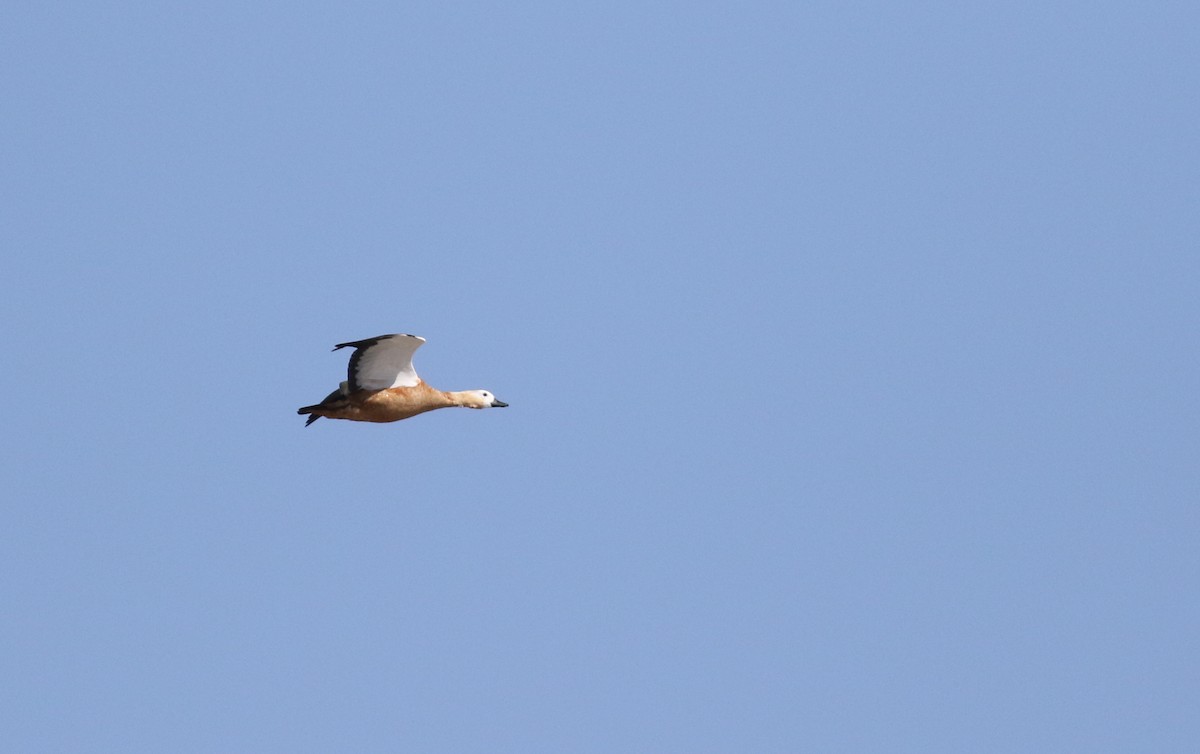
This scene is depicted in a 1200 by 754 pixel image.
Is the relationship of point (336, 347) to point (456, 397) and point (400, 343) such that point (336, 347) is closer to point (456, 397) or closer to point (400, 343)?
point (400, 343)

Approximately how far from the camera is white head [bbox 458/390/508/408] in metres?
52.6

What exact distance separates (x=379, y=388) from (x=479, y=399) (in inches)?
136

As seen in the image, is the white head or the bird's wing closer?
the bird's wing

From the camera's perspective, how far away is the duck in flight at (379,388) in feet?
162

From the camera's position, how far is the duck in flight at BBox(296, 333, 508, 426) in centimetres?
4931

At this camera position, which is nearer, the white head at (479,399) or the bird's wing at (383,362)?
the bird's wing at (383,362)

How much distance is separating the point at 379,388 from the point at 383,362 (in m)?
0.72

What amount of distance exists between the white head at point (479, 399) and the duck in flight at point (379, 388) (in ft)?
5.06

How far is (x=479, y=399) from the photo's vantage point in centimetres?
5294

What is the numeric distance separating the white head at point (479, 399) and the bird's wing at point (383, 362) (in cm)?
221

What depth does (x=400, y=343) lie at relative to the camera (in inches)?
1929

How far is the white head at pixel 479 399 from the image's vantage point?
52625 mm

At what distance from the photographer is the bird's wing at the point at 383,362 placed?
48844 mm

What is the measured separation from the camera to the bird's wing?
4884 centimetres
